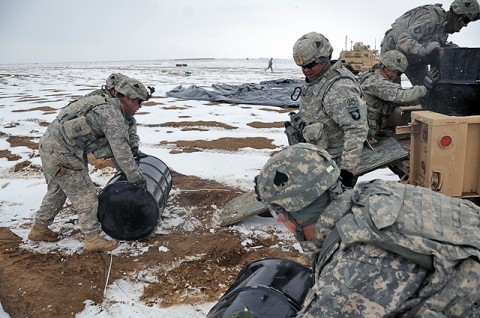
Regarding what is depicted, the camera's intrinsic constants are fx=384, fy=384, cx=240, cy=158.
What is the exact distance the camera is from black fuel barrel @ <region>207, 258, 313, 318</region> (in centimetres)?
217

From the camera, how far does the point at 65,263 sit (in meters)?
3.99

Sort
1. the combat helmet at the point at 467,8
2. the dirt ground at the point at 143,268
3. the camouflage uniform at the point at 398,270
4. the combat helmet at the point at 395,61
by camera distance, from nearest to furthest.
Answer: the camouflage uniform at the point at 398,270 → the dirt ground at the point at 143,268 → the combat helmet at the point at 395,61 → the combat helmet at the point at 467,8

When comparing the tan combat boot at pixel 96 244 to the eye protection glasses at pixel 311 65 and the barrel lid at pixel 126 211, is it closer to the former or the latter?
the barrel lid at pixel 126 211

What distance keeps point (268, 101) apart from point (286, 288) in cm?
1269

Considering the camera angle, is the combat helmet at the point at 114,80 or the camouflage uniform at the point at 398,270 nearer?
the camouflage uniform at the point at 398,270

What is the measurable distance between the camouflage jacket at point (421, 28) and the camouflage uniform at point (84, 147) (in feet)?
12.4

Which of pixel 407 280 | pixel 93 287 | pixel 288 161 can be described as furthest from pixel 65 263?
pixel 407 280

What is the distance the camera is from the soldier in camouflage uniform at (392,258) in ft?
5.20

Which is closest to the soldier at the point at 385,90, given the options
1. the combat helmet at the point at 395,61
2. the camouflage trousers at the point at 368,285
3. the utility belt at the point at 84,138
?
the combat helmet at the point at 395,61

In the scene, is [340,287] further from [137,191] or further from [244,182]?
[244,182]

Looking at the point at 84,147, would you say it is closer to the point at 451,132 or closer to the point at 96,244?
the point at 96,244

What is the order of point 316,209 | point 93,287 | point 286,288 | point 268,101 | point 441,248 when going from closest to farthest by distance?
point 441,248 → point 316,209 → point 286,288 → point 93,287 → point 268,101

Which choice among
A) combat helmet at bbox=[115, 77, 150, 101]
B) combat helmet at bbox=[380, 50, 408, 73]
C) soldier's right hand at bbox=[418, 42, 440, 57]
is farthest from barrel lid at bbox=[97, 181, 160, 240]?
soldier's right hand at bbox=[418, 42, 440, 57]

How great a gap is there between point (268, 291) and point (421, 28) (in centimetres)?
435
